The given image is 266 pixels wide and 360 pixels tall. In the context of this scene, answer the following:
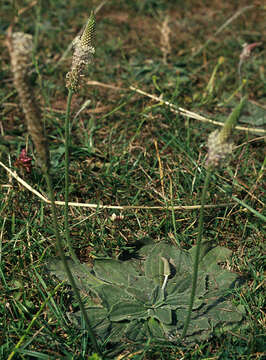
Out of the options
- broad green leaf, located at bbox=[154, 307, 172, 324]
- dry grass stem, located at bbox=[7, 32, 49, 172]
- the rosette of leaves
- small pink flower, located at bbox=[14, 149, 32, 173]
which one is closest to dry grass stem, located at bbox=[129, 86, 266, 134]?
small pink flower, located at bbox=[14, 149, 32, 173]

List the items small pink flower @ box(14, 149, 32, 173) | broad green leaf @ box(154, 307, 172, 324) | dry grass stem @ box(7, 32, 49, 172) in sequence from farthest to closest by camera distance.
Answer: small pink flower @ box(14, 149, 32, 173)
broad green leaf @ box(154, 307, 172, 324)
dry grass stem @ box(7, 32, 49, 172)

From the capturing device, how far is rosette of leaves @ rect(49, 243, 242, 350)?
5.58 ft

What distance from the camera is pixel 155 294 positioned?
70.0 inches

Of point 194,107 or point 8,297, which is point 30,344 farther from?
point 194,107

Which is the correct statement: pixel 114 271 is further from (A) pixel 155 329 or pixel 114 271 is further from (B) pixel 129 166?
(B) pixel 129 166

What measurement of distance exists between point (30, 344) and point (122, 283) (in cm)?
43

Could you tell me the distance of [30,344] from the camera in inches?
65.8

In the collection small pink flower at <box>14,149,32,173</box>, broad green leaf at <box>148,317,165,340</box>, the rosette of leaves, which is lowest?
broad green leaf at <box>148,317,165,340</box>

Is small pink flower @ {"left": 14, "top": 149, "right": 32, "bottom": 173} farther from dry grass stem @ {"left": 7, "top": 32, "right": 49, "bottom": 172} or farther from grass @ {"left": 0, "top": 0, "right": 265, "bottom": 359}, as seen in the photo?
dry grass stem @ {"left": 7, "top": 32, "right": 49, "bottom": 172}

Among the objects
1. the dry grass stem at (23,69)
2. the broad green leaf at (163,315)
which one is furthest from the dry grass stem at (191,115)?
the dry grass stem at (23,69)

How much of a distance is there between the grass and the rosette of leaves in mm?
62

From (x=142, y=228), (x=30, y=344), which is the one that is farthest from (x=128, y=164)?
(x=30, y=344)

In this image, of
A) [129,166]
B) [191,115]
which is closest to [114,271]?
[129,166]

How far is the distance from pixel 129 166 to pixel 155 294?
98cm
